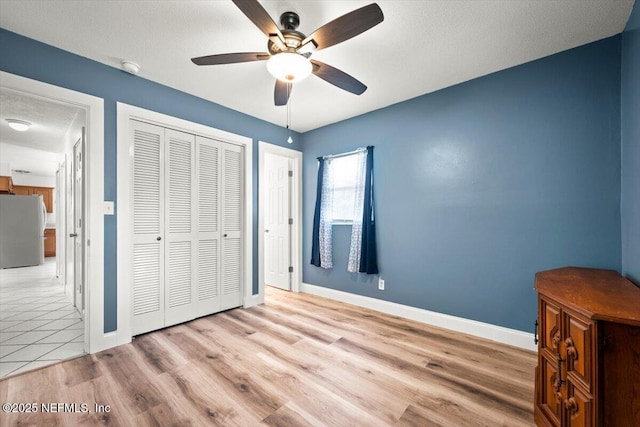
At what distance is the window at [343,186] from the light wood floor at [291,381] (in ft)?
5.22

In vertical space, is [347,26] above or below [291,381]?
above

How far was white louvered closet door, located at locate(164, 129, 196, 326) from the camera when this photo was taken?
114 inches

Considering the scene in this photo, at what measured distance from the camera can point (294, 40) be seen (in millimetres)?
1806

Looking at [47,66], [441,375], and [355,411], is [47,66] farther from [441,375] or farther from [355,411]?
[441,375]

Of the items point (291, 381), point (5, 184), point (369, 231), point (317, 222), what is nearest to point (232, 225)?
point (317, 222)

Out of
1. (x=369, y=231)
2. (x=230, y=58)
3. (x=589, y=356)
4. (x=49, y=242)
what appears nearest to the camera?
(x=589, y=356)

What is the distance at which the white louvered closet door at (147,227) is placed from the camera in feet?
8.76

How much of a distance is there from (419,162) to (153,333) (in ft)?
11.2

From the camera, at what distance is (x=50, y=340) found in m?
2.57

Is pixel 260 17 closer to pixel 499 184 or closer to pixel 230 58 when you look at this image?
pixel 230 58

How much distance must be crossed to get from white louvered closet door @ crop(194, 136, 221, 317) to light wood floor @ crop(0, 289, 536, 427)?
47cm

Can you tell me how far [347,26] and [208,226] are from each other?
8.50ft

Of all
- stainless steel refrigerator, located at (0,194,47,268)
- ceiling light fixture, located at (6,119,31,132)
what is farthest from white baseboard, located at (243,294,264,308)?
stainless steel refrigerator, located at (0,194,47,268)

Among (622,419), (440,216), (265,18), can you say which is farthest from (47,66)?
(622,419)
